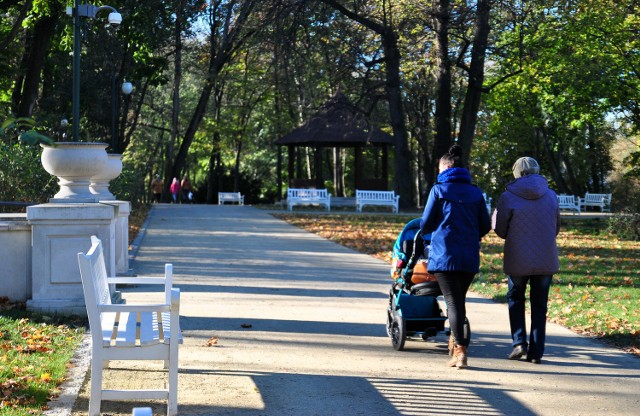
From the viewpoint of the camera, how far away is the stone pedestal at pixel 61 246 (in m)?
8.60

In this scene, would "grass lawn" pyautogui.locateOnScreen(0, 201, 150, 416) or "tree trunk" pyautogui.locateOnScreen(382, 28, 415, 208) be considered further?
"tree trunk" pyautogui.locateOnScreen(382, 28, 415, 208)

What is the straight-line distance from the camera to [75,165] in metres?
9.23

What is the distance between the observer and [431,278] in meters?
7.66

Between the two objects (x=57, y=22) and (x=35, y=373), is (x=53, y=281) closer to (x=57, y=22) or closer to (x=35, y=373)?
(x=35, y=373)

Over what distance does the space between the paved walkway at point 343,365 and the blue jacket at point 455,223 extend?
2.81 feet

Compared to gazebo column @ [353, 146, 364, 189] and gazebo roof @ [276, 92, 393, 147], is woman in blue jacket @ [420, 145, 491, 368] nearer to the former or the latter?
gazebo roof @ [276, 92, 393, 147]

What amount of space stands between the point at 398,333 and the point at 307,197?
28.0 meters

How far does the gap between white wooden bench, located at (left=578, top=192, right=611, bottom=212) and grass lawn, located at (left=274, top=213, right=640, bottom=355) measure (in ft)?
48.0

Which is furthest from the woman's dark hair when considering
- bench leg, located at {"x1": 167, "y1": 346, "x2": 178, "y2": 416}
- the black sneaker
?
bench leg, located at {"x1": 167, "y1": 346, "x2": 178, "y2": 416}

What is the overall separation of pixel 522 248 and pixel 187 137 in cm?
3799

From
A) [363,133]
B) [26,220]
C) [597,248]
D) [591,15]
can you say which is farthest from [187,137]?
[26,220]

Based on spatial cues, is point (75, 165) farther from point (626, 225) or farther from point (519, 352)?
point (626, 225)

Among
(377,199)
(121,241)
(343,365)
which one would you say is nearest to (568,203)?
(377,199)

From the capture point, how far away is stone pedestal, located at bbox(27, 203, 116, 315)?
860 cm
